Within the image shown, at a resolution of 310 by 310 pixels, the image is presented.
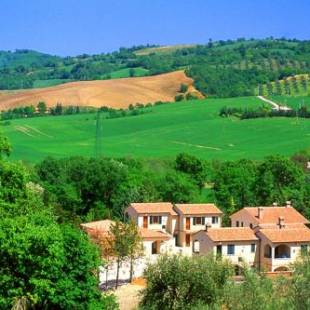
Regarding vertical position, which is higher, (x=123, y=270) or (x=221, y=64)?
(x=221, y=64)

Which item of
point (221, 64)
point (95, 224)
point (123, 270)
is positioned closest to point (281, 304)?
point (123, 270)

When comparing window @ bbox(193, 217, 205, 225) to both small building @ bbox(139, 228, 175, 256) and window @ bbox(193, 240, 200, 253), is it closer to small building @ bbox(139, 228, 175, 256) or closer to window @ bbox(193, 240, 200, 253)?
window @ bbox(193, 240, 200, 253)

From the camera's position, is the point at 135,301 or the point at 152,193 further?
the point at 152,193

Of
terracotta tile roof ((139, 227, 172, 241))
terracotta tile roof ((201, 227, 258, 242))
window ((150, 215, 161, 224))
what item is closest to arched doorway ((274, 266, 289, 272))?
terracotta tile roof ((201, 227, 258, 242))

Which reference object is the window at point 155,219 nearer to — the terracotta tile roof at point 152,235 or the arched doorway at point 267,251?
the terracotta tile roof at point 152,235

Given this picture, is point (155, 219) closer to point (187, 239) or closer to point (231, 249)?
point (187, 239)

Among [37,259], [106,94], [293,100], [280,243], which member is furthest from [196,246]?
[106,94]

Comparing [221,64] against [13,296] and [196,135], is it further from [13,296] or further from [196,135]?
[13,296]

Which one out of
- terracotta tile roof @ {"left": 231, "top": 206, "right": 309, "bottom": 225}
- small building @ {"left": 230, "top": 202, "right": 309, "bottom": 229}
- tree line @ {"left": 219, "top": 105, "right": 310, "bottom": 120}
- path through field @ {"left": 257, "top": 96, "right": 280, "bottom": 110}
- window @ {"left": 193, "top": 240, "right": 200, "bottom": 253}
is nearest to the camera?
window @ {"left": 193, "top": 240, "right": 200, "bottom": 253}
